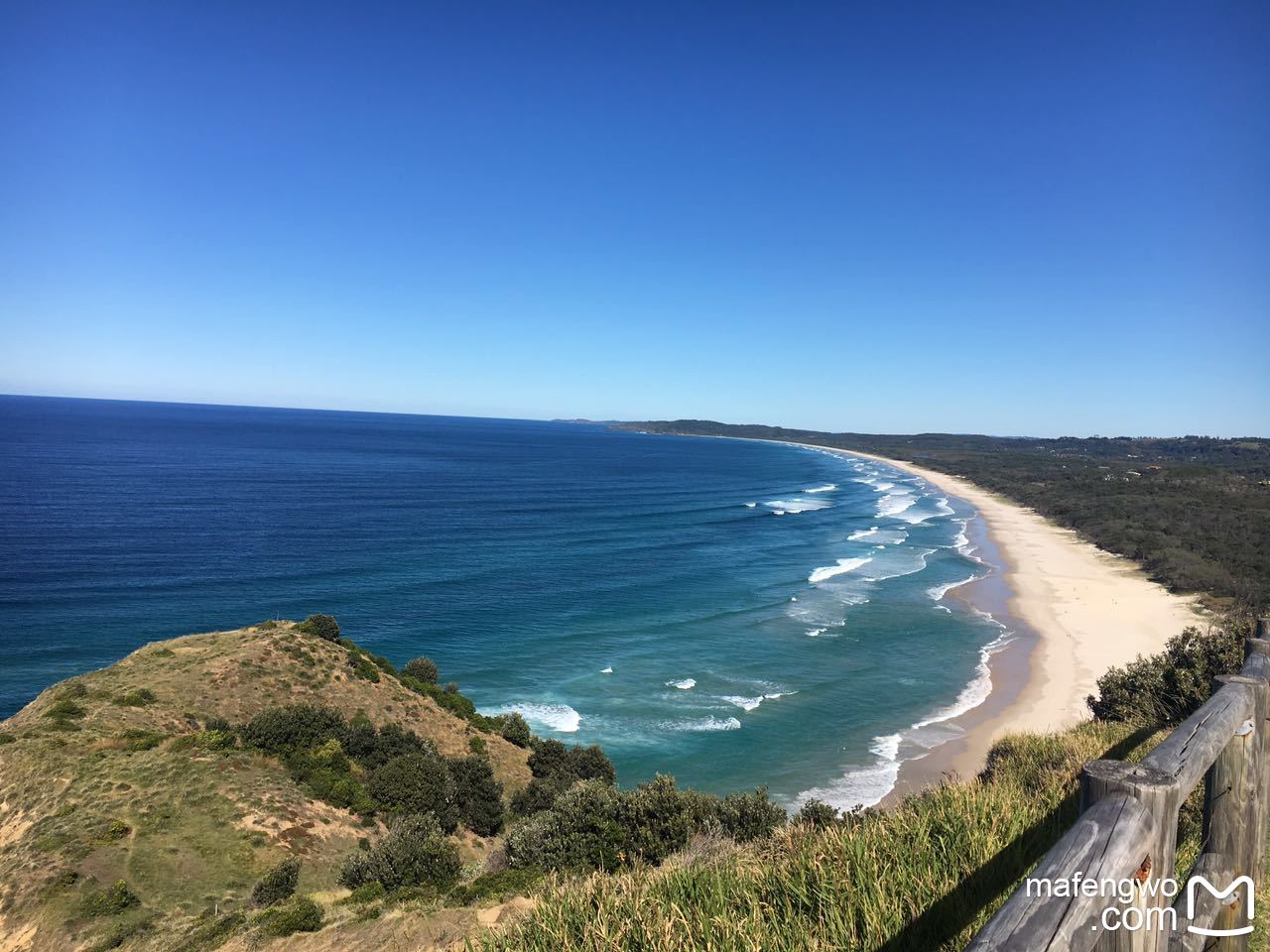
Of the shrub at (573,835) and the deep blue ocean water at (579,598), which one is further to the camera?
the deep blue ocean water at (579,598)

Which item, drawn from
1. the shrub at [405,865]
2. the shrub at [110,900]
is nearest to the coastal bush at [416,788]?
the shrub at [405,865]

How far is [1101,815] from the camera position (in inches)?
84.8

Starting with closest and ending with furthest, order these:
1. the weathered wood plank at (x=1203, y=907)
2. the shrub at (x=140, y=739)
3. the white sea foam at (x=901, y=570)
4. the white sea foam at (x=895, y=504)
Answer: the weathered wood plank at (x=1203, y=907), the shrub at (x=140, y=739), the white sea foam at (x=901, y=570), the white sea foam at (x=895, y=504)

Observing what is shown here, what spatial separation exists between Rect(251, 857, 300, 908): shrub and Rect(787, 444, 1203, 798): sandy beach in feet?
43.1

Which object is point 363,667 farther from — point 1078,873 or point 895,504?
point 895,504

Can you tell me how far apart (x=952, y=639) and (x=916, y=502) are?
2513 inches

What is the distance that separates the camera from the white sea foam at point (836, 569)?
158 ft

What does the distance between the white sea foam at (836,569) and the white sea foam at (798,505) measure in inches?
1033

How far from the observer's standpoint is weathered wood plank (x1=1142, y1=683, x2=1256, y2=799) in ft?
8.15

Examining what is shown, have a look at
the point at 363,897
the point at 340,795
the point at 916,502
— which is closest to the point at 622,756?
the point at 340,795

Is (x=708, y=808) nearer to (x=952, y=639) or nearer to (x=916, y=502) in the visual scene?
(x=952, y=639)

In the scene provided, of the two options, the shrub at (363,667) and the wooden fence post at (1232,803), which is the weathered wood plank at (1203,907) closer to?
the wooden fence post at (1232,803)

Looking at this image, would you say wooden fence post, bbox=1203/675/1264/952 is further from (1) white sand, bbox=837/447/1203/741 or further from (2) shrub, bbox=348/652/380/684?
(1) white sand, bbox=837/447/1203/741

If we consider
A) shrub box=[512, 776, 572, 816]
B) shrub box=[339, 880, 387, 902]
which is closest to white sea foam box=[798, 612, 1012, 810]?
shrub box=[512, 776, 572, 816]
